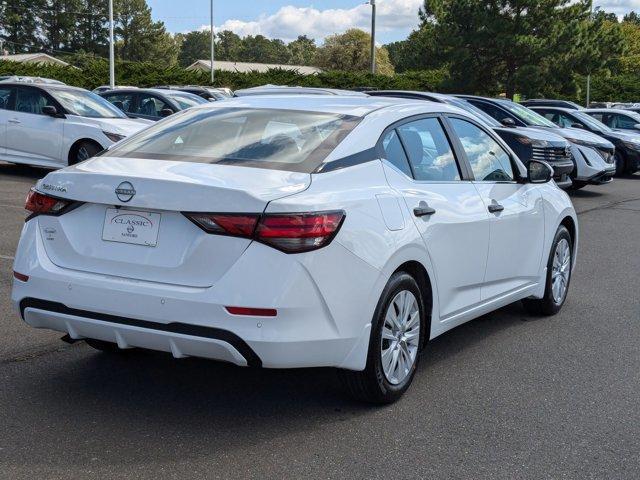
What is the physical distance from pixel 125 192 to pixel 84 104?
11701 millimetres

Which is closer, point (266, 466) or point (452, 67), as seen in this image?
point (266, 466)

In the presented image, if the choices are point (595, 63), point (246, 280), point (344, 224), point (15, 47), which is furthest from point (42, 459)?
point (15, 47)

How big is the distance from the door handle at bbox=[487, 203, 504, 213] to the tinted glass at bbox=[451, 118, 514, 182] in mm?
202

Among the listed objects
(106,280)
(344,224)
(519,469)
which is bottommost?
(519,469)

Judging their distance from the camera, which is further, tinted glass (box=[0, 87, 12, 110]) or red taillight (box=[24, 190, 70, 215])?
tinted glass (box=[0, 87, 12, 110])

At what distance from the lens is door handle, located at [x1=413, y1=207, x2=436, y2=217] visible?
4.88 metres

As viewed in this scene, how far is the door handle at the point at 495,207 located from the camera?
5.77m

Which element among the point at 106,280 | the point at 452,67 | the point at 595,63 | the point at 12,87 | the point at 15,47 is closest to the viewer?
the point at 106,280

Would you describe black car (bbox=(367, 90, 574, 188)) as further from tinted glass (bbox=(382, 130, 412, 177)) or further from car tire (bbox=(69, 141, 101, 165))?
tinted glass (bbox=(382, 130, 412, 177))

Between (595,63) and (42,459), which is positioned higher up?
(595,63)

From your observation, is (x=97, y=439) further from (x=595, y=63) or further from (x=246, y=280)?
(x=595, y=63)

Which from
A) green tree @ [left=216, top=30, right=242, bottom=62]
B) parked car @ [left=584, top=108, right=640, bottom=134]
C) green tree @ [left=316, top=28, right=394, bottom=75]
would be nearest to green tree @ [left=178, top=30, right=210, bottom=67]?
green tree @ [left=216, top=30, right=242, bottom=62]

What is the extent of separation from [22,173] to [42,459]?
13.3 metres

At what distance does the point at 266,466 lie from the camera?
3953mm
